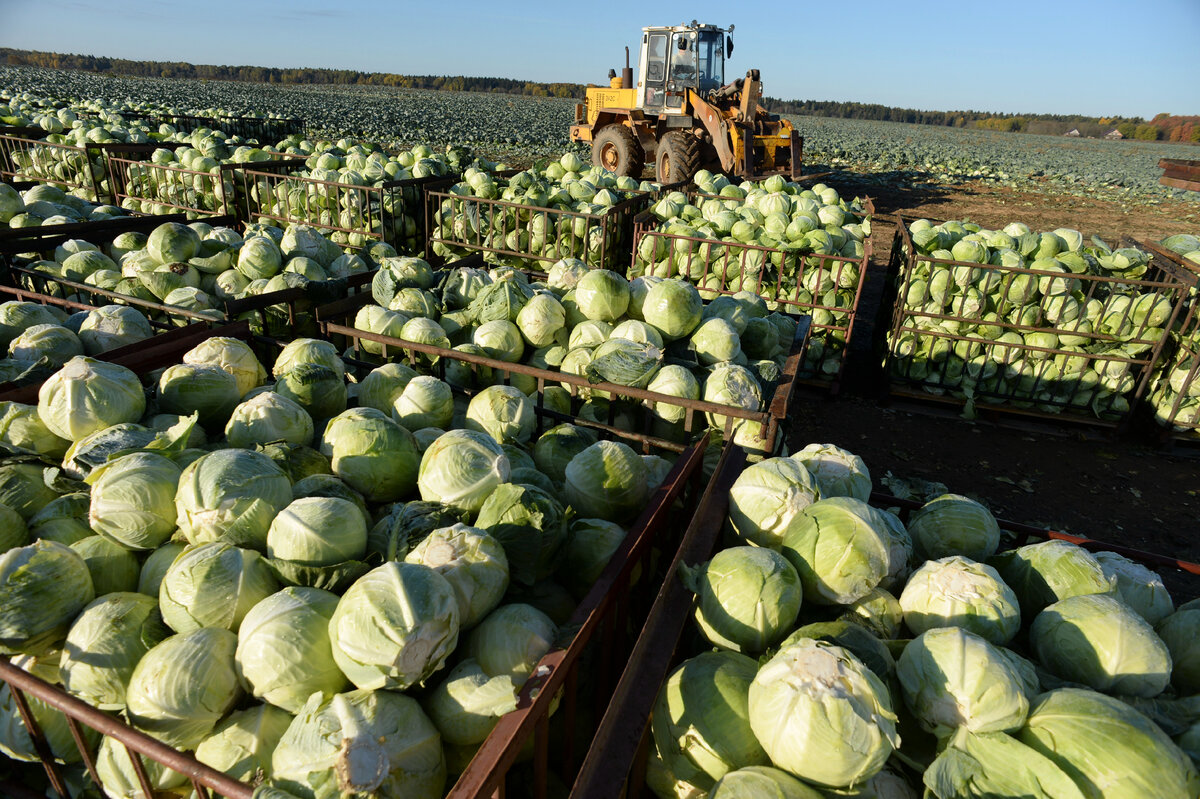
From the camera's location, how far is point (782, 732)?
4.95 feet

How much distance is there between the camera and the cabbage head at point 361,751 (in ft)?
4.68

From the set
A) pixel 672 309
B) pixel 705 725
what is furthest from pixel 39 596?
pixel 672 309

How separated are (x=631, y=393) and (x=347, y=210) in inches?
263

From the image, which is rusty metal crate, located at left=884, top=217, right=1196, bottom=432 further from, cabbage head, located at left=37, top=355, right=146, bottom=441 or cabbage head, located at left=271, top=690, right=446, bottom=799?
cabbage head, located at left=37, top=355, right=146, bottom=441

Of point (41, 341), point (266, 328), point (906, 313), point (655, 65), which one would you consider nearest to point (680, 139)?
point (655, 65)

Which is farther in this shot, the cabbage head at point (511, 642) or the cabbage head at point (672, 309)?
the cabbage head at point (672, 309)

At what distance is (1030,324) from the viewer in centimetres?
649

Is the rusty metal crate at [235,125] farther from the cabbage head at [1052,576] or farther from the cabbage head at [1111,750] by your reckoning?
the cabbage head at [1111,750]

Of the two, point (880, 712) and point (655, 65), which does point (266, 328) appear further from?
point (655, 65)

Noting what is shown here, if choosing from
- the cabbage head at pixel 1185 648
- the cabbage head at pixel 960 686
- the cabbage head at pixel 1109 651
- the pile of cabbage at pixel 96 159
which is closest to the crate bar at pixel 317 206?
the pile of cabbage at pixel 96 159

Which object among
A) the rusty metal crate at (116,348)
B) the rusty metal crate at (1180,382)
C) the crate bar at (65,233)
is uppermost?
the crate bar at (65,233)

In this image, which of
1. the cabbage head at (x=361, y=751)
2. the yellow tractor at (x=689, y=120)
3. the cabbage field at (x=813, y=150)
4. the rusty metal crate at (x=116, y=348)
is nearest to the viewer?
the cabbage head at (x=361, y=751)

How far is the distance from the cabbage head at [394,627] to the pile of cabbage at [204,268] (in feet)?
10.8

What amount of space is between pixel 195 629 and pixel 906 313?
6833mm
